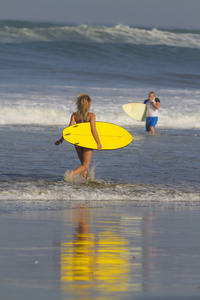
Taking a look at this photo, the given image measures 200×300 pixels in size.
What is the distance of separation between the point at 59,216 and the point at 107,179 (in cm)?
287

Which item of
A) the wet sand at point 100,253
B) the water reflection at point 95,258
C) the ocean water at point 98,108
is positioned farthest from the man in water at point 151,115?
the water reflection at point 95,258

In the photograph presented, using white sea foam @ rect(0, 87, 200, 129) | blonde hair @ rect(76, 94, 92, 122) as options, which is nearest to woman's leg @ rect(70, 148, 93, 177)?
blonde hair @ rect(76, 94, 92, 122)

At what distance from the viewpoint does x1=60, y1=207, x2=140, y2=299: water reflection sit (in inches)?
152

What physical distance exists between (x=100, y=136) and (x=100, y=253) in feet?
16.3

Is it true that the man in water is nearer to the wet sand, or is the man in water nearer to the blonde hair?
the blonde hair

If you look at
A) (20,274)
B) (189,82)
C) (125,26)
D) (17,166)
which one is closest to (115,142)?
(17,166)

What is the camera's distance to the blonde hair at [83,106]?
854cm

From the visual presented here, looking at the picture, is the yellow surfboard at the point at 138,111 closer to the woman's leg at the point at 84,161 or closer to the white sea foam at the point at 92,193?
the woman's leg at the point at 84,161

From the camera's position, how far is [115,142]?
9672 millimetres

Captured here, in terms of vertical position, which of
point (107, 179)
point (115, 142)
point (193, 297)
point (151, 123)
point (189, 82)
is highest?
point (189, 82)

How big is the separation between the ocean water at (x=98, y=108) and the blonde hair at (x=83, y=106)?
93 centimetres

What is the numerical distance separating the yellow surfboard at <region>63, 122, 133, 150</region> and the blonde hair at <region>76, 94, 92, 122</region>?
103 millimetres

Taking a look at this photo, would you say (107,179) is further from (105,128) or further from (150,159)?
(150,159)

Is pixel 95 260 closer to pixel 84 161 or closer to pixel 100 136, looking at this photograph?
pixel 84 161
